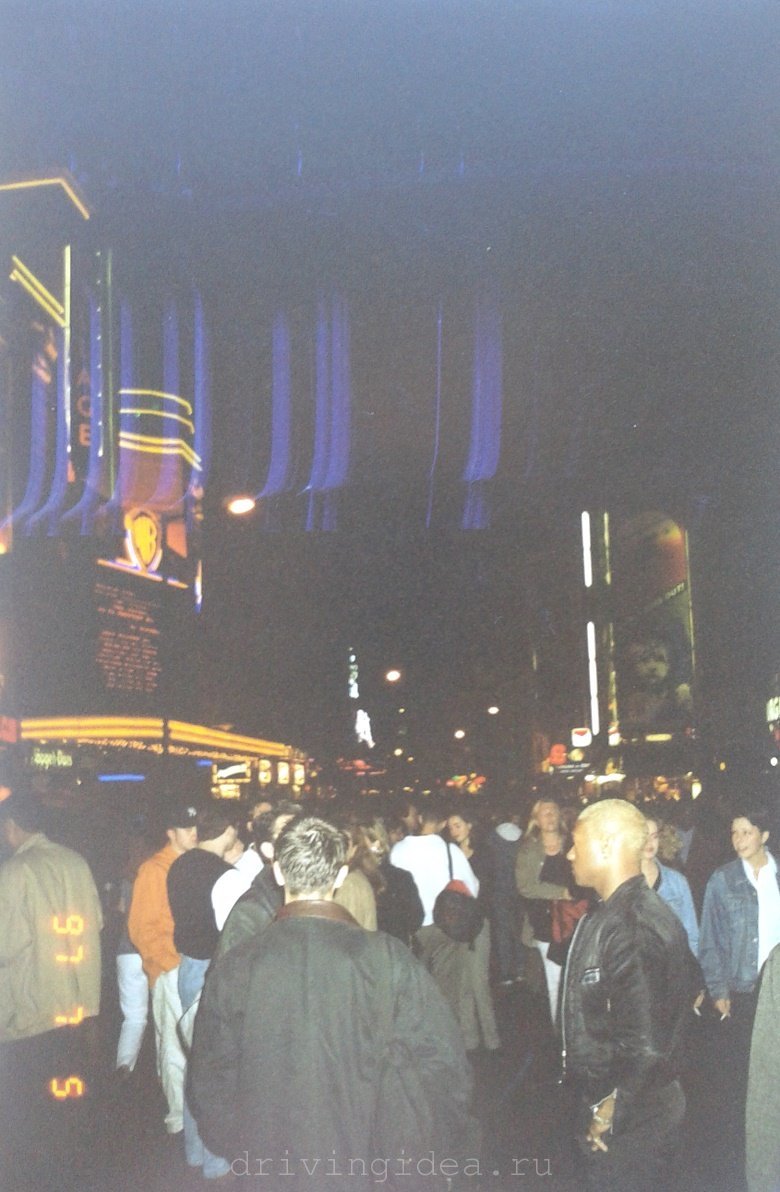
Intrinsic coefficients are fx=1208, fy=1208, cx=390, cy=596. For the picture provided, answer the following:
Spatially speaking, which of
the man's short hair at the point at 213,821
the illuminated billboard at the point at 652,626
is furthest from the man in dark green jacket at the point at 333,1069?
the illuminated billboard at the point at 652,626

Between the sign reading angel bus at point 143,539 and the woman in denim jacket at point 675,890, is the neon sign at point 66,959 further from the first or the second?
the sign reading angel bus at point 143,539

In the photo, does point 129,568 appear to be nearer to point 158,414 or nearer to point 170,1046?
point 158,414

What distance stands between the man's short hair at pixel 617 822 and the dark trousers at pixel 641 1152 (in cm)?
78

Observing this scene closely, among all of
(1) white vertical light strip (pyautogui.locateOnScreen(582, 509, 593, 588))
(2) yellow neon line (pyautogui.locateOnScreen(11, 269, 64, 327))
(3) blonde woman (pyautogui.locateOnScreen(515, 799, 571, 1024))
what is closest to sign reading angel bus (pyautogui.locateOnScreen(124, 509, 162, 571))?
(2) yellow neon line (pyautogui.locateOnScreen(11, 269, 64, 327))

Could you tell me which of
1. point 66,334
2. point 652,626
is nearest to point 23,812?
point 66,334

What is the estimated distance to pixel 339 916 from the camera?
3.40 meters

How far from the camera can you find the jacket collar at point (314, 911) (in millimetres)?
3365

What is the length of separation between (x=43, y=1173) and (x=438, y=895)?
3.56 m

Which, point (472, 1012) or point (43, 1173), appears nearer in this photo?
point (43, 1173)

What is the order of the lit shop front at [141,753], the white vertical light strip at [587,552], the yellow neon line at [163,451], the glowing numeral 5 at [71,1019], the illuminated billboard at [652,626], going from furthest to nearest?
→ the white vertical light strip at [587,552]
the yellow neon line at [163,451]
the illuminated billboard at [652,626]
the lit shop front at [141,753]
the glowing numeral 5 at [71,1019]

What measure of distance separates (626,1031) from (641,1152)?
0.43 m

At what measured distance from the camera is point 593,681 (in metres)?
83.9

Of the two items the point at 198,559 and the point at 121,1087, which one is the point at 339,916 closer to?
the point at 121,1087

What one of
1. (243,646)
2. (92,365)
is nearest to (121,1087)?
(92,365)
